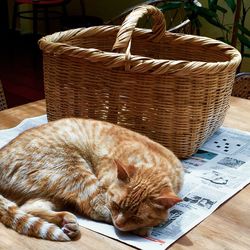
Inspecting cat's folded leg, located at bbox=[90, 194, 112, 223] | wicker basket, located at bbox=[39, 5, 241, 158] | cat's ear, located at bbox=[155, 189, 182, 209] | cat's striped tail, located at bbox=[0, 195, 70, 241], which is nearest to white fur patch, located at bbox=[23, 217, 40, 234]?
cat's striped tail, located at bbox=[0, 195, 70, 241]

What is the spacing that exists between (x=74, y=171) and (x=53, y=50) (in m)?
0.39

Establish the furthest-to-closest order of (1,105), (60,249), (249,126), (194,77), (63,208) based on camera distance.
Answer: (1,105), (249,126), (194,77), (63,208), (60,249)

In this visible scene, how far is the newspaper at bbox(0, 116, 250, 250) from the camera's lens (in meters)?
0.87

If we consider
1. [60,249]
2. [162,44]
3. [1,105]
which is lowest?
[1,105]

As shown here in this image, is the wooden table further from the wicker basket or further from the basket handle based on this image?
the basket handle

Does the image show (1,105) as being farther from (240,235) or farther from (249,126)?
(240,235)

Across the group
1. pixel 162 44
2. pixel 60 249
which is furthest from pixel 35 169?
pixel 162 44

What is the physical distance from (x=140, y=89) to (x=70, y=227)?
16.7 inches

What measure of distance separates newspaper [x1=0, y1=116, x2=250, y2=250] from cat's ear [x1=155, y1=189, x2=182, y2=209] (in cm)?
7

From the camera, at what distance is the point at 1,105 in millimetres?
1670

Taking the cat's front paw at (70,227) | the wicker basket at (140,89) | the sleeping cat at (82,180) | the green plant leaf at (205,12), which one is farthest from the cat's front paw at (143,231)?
the green plant leaf at (205,12)

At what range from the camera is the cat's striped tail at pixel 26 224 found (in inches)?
32.8

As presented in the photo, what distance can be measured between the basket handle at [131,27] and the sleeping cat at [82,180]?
22 centimetres

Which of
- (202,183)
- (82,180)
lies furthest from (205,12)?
(82,180)
